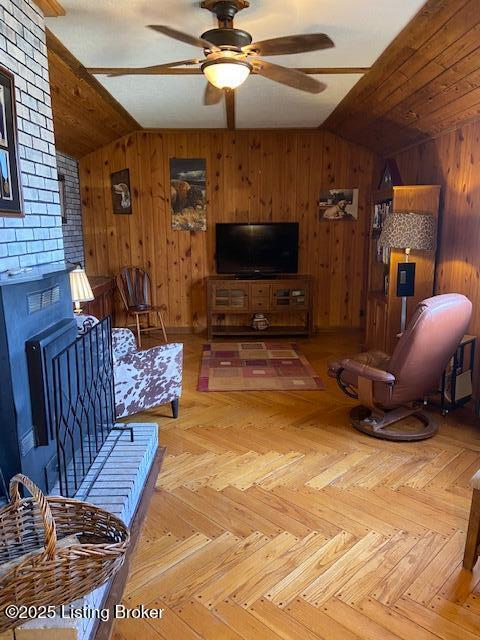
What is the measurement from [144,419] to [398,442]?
1.78 meters

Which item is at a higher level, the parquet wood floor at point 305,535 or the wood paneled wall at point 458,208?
the wood paneled wall at point 458,208

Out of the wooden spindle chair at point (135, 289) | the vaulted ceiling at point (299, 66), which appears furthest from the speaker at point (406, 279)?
the wooden spindle chair at point (135, 289)

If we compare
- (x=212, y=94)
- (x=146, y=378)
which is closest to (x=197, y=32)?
(x=212, y=94)

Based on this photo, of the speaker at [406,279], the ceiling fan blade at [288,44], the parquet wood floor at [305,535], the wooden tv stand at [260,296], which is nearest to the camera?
the parquet wood floor at [305,535]

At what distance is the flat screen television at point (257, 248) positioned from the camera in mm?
5645

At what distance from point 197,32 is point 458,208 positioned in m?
2.26

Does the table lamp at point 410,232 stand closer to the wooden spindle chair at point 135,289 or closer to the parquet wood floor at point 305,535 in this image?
the parquet wood floor at point 305,535

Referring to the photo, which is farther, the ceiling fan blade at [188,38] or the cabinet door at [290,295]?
the cabinet door at [290,295]

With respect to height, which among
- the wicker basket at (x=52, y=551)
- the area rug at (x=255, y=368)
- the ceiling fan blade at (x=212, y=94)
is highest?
the ceiling fan blade at (x=212, y=94)

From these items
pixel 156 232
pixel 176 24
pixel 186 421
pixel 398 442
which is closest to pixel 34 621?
pixel 186 421

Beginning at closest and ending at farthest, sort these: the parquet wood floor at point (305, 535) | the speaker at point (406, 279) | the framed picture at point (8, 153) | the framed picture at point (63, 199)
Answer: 1. the parquet wood floor at point (305, 535)
2. the framed picture at point (8, 153)
3. the speaker at point (406, 279)
4. the framed picture at point (63, 199)

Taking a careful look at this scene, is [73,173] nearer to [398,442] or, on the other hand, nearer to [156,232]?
[156,232]

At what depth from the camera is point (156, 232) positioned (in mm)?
5773

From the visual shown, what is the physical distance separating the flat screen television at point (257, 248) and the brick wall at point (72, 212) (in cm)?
169
